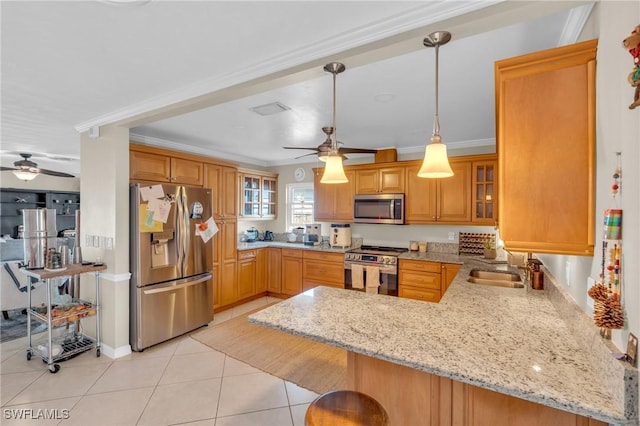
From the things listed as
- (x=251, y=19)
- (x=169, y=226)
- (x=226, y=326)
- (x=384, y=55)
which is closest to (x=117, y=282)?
(x=169, y=226)

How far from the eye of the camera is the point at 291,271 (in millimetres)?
4742

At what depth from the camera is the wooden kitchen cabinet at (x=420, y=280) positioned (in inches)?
141

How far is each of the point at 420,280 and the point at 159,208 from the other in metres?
3.17

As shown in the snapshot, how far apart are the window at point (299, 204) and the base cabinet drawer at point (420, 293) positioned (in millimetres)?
2259

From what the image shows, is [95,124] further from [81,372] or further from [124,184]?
[81,372]

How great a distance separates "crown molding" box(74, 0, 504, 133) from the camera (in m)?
1.25

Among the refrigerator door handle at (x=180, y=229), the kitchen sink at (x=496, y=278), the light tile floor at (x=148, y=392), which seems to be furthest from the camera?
the refrigerator door handle at (x=180, y=229)

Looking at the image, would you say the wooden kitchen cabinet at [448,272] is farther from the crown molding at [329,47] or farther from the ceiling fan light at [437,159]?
the crown molding at [329,47]

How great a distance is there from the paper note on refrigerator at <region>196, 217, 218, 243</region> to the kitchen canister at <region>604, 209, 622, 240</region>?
3573 millimetres

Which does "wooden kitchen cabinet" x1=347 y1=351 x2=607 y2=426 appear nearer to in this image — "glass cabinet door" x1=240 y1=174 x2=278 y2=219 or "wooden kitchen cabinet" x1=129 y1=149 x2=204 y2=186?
"wooden kitchen cabinet" x1=129 y1=149 x2=204 y2=186

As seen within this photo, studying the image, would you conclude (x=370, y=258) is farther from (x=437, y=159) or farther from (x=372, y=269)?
(x=437, y=159)

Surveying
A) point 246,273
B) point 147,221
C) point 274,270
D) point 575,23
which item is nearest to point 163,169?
point 147,221

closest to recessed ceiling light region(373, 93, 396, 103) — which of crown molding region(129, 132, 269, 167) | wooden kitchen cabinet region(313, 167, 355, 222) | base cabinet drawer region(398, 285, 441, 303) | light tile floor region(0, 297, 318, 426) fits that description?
wooden kitchen cabinet region(313, 167, 355, 222)

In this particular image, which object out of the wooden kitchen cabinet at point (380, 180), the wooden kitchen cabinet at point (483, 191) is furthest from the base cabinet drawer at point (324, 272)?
the wooden kitchen cabinet at point (483, 191)
